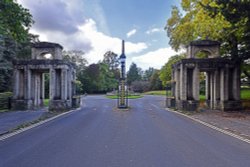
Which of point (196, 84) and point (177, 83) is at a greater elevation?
point (177, 83)

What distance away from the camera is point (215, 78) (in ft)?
68.8

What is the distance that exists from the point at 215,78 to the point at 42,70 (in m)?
16.2

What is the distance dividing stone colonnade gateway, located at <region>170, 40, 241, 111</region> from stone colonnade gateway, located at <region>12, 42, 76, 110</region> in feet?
34.6

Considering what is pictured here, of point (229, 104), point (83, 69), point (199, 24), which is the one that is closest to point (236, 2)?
point (199, 24)

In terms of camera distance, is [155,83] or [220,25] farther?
[155,83]

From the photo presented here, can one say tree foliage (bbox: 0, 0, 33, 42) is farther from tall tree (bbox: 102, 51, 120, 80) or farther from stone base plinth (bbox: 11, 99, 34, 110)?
tall tree (bbox: 102, 51, 120, 80)

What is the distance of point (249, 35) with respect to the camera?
18109mm

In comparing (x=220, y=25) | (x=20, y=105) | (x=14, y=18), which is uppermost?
(x=220, y=25)

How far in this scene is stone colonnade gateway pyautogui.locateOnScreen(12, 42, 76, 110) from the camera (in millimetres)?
20922

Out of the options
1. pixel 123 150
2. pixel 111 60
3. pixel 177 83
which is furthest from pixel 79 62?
pixel 123 150

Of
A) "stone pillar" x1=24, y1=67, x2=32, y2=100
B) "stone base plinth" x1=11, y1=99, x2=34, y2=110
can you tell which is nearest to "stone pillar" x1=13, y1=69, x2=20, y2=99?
"stone base plinth" x1=11, y1=99, x2=34, y2=110

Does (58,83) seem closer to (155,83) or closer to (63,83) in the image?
(63,83)

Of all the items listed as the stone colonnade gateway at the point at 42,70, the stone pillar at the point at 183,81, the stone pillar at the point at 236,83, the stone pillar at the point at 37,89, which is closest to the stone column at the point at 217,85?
the stone pillar at the point at 236,83

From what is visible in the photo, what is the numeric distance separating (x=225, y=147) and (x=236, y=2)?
1130 cm
